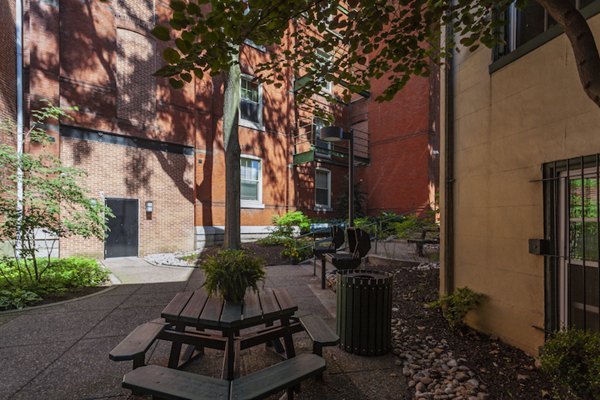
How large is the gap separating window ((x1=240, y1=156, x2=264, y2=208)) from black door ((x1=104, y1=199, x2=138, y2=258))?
4.37 metres

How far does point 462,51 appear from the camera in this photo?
464 centimetres

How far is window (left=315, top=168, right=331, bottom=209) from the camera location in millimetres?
17266

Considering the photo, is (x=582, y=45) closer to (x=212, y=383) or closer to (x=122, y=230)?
(x=212, y=383)

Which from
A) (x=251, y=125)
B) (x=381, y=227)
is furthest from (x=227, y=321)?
(x=251, y=125)

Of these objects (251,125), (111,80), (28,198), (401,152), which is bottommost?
(28,198)

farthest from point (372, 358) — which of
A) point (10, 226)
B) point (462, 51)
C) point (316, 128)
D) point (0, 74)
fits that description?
point (316, 128)

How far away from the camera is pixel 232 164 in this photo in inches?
401

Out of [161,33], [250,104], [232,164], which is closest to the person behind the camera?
[161,33]

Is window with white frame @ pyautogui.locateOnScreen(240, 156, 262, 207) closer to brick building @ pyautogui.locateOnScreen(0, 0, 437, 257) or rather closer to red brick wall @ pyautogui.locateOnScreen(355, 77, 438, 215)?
brick building @ pyautogui.locateOnScreen(0, 0, 437, 257)

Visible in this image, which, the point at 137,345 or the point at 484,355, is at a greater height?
the point at 137,345

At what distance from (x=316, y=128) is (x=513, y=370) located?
14526 millimetres

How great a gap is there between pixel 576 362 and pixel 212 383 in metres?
2.50

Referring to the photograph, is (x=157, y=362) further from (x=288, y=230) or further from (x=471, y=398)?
(x=288, y=230)

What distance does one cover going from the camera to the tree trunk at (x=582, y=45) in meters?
1.85
